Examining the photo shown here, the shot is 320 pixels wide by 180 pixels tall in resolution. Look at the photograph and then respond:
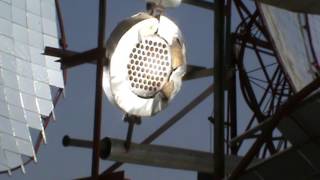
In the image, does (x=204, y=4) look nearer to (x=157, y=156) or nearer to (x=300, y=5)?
(x=300, y=5)

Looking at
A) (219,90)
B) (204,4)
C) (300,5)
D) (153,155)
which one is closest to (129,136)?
(153,155)

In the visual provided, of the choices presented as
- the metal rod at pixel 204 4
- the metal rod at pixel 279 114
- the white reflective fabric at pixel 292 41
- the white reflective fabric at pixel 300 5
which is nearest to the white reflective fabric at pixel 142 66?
the metal rod at pixel 204 4

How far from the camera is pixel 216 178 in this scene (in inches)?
284

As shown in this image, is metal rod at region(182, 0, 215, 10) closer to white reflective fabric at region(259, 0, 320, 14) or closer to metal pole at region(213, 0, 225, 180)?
metal pole at region(213, 0, 225, 180)

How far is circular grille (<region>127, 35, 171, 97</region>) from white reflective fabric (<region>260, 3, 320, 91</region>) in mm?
7482

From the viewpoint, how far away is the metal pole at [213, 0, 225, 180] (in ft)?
23.8

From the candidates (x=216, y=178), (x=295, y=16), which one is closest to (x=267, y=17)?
(x=295, y=16)

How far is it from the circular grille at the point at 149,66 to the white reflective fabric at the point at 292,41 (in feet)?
24.5

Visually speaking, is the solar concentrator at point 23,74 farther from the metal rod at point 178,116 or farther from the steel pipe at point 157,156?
the steel pipe at point 157,156

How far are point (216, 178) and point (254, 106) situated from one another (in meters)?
21.0

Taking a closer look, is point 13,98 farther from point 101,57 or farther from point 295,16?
point 101,57

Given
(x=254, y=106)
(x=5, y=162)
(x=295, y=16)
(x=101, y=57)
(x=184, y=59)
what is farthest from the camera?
(x=254, y=106)

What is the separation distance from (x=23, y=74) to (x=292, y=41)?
848 centimetres

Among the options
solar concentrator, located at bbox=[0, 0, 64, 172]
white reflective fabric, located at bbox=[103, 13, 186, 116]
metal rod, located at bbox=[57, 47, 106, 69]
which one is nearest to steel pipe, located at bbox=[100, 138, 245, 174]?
white reflective fabric, located at bbox=[103, 13, 186, 116]
